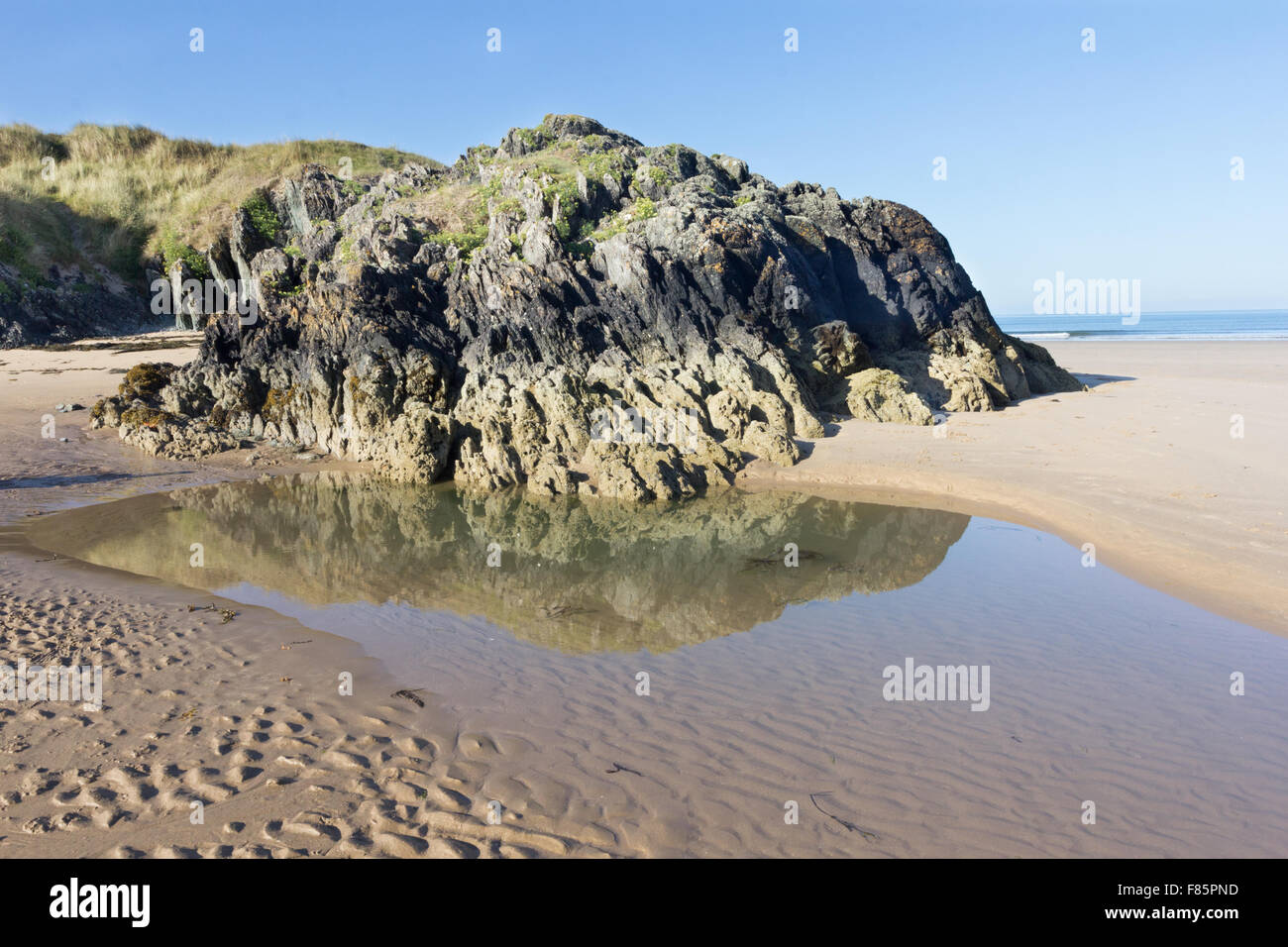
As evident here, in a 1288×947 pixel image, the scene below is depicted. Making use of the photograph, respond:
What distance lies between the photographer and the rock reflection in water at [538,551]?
8891 millimetres

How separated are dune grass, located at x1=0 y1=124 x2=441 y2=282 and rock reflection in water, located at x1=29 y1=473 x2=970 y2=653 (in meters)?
25.9

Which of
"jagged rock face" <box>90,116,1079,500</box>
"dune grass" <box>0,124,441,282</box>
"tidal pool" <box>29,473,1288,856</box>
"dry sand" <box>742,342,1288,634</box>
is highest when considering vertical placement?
"dune grass" <box>0,124,441,282</box>

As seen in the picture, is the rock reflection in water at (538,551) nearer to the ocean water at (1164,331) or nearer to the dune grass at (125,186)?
the dune grass at (125,186)

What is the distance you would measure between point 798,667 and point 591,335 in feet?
39.6

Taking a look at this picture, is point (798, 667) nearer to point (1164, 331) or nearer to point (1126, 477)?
point (1126, 477)

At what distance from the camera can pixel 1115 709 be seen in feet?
20.8

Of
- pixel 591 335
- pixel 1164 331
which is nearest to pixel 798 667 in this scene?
pixel 591 335

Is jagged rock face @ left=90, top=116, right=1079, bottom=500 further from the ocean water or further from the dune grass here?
the ocean water

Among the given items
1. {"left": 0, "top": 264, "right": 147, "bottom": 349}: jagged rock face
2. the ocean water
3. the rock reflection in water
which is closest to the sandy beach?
the rock reflection in water

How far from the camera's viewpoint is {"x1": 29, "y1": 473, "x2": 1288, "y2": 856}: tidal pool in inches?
197

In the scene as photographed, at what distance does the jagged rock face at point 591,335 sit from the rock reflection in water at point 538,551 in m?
1.66

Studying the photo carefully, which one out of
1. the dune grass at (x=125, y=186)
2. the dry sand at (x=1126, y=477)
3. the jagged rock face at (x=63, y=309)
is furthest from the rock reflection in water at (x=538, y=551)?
the dune grass at (x=125, y=186)
